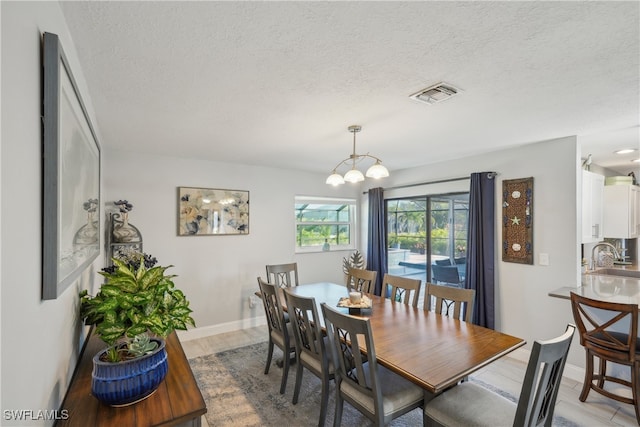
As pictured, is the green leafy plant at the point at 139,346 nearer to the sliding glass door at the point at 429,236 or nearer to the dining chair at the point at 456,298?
the dining chair at the point at 456,298

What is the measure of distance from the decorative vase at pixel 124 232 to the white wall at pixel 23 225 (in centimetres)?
241

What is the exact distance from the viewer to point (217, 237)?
13.7ft

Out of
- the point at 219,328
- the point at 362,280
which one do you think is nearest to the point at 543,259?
the point at 362,280

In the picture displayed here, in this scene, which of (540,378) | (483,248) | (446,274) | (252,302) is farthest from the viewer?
(252,302)

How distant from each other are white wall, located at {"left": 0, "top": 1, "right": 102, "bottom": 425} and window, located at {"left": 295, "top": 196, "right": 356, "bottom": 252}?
13.2ft

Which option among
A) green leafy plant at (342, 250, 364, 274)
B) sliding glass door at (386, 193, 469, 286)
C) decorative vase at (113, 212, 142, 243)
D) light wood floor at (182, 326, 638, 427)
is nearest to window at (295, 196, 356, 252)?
green leafy plant at (342, 250, 364, 274)

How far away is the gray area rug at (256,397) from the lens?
2.33m

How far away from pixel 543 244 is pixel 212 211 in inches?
157

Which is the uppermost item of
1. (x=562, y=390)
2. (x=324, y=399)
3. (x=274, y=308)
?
(x=274, y=308)

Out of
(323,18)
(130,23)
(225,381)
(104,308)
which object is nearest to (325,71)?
(323,18)

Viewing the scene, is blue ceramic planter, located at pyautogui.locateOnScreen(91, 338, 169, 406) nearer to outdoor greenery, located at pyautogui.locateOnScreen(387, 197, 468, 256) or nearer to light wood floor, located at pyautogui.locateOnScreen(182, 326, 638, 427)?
light wood floor, located at pyautogui.locateOnScreen(182, 326, 638, 427)

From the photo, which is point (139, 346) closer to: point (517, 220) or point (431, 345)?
point (431, 345)

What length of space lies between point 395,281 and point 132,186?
3.24m

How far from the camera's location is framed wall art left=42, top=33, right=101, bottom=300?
0.93 meters
